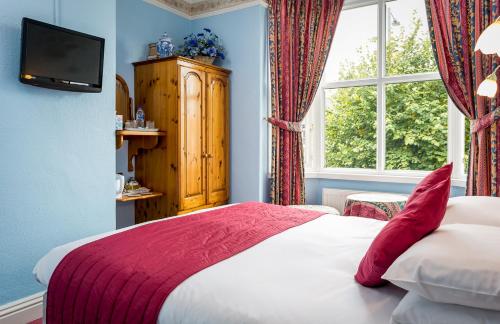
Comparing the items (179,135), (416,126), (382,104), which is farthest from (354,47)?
(179,135)

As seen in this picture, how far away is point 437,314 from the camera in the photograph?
3.04 ft

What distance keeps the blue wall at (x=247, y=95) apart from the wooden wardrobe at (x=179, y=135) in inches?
11.3

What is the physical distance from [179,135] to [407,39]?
2.46m

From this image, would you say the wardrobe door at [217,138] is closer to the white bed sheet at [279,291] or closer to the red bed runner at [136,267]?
the red bed runner at [136,267]

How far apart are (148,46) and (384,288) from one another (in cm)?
338

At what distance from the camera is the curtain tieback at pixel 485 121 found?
2898 mm

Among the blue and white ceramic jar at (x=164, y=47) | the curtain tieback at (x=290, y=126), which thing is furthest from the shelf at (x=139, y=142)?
the curtain tieback at (x=290, y=126)

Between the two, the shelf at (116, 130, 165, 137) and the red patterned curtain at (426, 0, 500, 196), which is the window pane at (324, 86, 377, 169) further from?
the shelf at (116, 130, 165, 137)

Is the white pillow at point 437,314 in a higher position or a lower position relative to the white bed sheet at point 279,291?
higher

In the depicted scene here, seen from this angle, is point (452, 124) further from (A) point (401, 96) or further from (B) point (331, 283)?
(B) point (331, 283)

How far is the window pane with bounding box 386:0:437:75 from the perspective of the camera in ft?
Result: 11.8

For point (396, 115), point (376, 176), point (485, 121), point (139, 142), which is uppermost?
point (396, 115)

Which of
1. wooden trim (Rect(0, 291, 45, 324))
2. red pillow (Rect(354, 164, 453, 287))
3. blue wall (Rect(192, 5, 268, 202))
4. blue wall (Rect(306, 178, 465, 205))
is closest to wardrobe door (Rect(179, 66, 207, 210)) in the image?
blue wall (Rect(192, 5, 268, 202))

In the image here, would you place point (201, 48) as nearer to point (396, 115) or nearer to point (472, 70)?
point (396, 115)
